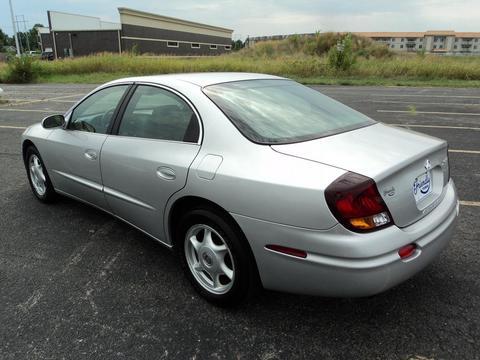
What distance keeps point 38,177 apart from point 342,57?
70.2 ft

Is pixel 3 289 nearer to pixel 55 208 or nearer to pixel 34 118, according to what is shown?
pixel 55 208

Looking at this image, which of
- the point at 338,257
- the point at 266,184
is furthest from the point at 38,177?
the point at 338,257

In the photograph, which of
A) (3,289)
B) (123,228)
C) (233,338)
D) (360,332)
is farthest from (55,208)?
(360,332)

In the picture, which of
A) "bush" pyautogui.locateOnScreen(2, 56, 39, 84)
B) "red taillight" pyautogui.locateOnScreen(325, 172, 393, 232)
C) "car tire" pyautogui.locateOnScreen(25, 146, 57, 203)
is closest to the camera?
"red taillight" pyautogui.locateOnScreen(325, 172, 393, 232)

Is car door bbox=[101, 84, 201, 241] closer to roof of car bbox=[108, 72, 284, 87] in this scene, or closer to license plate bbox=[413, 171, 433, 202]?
roof of car bbox=[108, 72, 284, 87]

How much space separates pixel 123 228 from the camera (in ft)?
A: 12.8

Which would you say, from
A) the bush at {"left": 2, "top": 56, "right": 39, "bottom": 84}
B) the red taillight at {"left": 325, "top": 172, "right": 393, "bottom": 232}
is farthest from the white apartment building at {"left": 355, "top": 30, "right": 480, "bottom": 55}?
the red taillight at {"left": 325, "top": 172, "right": 393, "bottom": 232}

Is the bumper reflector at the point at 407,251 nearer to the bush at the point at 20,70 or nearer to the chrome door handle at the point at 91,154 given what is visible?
the chrome door handle at the point at 91,154

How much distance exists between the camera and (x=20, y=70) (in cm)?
2548

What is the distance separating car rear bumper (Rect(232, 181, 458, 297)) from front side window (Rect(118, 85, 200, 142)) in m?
0.82

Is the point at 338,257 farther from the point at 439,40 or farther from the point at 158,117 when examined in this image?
the point at 439,40

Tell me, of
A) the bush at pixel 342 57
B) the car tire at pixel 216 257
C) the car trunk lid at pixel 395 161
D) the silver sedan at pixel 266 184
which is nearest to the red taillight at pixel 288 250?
the silver sedan at pixel 266 184

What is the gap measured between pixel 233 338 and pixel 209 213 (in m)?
0.73

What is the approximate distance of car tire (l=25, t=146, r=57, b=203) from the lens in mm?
4332
